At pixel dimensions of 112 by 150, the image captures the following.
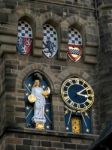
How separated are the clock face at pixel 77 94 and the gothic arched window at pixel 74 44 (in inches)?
33.7

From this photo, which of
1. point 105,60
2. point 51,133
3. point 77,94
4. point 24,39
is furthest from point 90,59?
point 51,133

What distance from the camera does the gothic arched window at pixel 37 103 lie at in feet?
71.5

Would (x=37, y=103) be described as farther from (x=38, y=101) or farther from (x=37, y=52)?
(x=37, y=52)

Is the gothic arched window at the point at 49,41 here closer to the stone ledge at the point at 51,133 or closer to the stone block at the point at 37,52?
the stone block at the point at 37,52

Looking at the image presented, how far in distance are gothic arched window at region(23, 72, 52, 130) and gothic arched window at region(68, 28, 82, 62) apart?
1.42 m

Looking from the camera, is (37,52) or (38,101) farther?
(37,52)

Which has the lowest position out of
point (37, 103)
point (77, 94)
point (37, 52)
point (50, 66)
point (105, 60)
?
point (37, 103)

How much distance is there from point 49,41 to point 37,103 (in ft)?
7.41

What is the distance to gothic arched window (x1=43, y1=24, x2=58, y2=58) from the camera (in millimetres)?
22916

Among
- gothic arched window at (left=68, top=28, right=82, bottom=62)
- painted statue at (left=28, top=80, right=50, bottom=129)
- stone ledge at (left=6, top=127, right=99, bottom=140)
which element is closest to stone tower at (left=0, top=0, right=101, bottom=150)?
stone ledge at (left=6, top=127, right=99, bottom=140)

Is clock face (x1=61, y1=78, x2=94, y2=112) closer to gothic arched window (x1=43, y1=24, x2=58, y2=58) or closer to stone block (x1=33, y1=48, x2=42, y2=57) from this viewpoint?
gothic arched window (x1=43, y1=24, x2=58, y2=58)

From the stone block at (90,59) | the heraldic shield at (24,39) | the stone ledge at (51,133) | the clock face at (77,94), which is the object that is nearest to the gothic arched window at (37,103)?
the stone ledge at (51,133)

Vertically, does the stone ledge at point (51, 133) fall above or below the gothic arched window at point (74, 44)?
below

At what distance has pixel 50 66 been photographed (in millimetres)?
22656
